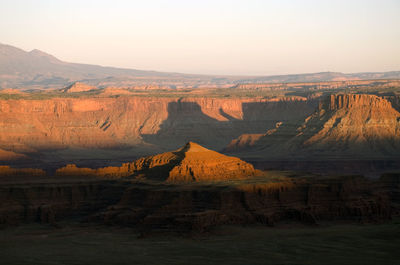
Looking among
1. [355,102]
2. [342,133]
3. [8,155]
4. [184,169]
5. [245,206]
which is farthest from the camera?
[355,102]

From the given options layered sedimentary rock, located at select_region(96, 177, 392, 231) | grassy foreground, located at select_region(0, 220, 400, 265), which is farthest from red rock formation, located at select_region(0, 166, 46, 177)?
grassy foreground, located at select_region(0, 220, 400, 265)

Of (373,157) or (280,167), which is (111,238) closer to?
(280,167)

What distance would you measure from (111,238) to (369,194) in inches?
1215

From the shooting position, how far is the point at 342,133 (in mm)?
178250

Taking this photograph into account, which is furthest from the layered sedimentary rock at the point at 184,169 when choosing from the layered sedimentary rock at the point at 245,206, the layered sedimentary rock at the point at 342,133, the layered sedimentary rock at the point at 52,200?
the layered sedimentary rock at the point at 342,133

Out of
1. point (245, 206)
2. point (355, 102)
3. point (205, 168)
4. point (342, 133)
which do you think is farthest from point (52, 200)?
point (355, 102)

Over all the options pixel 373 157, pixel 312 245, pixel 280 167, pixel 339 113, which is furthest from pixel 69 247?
pixel 339 113

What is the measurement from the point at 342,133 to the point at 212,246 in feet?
342

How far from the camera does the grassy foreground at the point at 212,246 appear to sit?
7281cm

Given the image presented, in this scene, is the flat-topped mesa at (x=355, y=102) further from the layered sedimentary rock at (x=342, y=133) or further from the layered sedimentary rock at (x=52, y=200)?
the layered sedimentary rock at (x=52, y=200)

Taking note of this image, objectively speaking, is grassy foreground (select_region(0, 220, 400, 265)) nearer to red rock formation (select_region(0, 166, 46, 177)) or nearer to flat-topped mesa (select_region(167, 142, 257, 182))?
flat-topped mesa (select_region(167, 142, 257, 182))

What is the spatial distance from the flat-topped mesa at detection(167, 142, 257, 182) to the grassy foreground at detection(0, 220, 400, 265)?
14403mm

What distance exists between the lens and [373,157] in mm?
163625

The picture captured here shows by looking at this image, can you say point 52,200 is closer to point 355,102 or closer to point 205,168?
point 205,168
